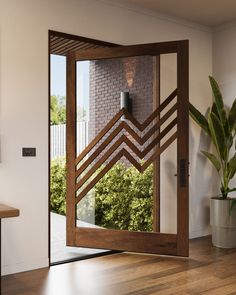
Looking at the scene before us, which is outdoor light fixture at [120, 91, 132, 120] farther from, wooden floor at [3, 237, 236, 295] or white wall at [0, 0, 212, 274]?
wooden floor at [3, 237, 236, 295]

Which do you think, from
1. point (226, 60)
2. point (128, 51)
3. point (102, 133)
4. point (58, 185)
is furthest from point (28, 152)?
point (58, 185)

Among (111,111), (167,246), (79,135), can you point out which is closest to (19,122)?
(79,135)

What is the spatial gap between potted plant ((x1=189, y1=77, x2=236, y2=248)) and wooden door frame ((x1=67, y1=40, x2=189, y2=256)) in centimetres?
72

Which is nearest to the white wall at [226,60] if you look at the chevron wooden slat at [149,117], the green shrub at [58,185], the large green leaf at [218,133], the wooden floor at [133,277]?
the large green leaf at [218,133]

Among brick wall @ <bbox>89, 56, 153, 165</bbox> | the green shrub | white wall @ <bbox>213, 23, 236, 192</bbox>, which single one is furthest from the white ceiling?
the green shrub

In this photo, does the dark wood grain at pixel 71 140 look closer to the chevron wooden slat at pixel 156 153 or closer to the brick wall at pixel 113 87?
the brick wall at pixel 113 87

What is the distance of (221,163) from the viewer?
442 centimetres

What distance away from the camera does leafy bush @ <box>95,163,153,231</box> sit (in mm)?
3912

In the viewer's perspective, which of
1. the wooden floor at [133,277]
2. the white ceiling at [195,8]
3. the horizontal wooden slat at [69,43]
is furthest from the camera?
the white ceiling at [195,8]

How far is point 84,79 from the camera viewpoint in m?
3.83

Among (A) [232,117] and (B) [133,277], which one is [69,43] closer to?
(A) [232,117]

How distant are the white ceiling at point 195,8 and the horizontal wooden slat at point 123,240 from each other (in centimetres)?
257

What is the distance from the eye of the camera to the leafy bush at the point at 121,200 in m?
3.91

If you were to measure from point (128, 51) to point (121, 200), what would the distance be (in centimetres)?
164
